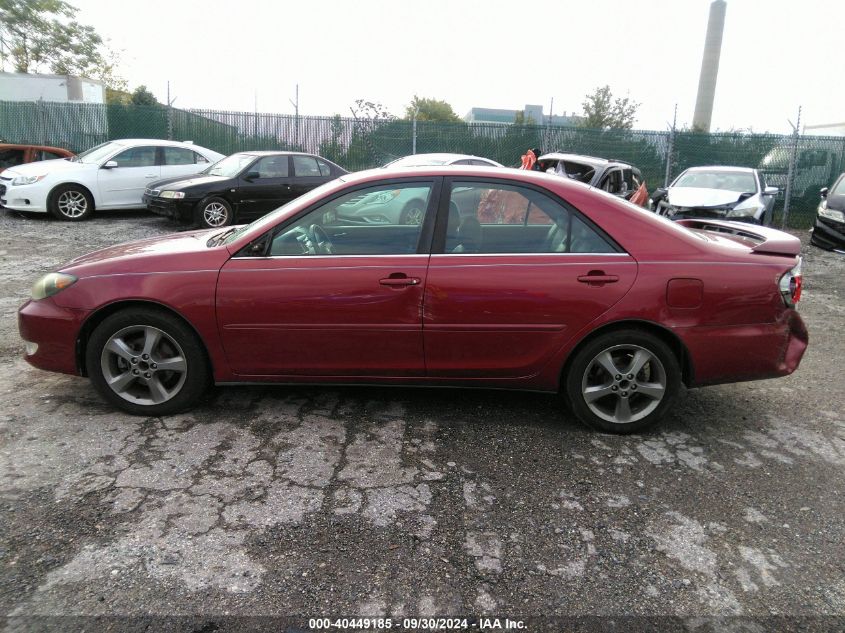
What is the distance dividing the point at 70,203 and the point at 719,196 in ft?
39.2

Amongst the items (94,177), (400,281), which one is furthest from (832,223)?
(94,177)

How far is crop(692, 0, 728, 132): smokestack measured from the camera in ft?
224

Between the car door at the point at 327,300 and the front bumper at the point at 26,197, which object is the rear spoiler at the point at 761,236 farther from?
the front bumper at the point at 26,197

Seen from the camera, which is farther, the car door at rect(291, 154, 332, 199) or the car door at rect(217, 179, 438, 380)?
the car door at rect(291, 154, 332, 199)

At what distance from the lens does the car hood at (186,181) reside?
37.3ft

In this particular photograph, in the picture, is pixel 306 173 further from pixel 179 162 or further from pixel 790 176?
pixel 790 176

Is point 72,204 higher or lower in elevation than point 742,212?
lower

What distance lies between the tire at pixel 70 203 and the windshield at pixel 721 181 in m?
11.4

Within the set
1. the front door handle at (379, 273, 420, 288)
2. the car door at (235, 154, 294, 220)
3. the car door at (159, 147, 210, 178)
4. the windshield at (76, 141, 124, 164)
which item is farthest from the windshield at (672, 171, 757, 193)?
the windshield at (76, 141, 124, 164)

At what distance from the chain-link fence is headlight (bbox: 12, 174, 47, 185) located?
6163mm

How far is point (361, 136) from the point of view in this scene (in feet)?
60.0

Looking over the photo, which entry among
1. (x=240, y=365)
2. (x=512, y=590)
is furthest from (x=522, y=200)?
(x=512, y=590)

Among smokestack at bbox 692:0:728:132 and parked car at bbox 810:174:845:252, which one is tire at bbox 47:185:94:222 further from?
smokestack at bbox 692:0:728:132

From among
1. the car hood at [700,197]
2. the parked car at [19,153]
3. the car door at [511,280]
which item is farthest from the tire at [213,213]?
the car door at [511,280]
